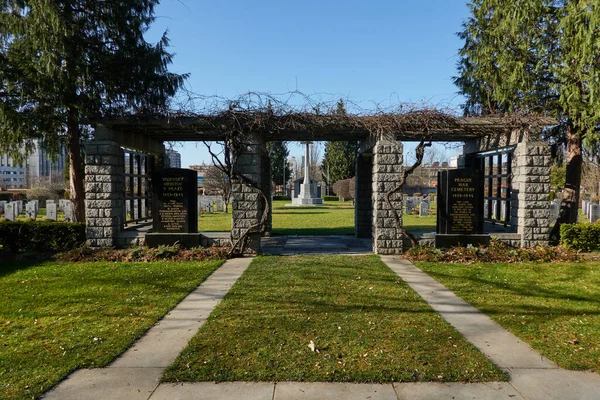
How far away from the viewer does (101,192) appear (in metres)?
9.64

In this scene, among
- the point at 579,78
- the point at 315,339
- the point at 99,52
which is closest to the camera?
the point at 315,339

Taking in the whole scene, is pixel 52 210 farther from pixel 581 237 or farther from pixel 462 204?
pixel 581 237

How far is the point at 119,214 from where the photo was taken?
33.1ft

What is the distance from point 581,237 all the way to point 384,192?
517 cm

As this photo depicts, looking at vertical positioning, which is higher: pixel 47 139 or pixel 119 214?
pixel 47 139

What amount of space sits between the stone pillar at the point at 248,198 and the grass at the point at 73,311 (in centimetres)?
118

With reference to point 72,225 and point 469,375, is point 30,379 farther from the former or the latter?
point 72,225

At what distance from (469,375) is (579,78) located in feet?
30.9

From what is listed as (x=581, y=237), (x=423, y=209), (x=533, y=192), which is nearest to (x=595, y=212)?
(x=423, y=209)

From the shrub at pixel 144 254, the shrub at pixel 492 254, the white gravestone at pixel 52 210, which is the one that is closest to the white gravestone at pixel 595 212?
the shrub at pixel 492 254

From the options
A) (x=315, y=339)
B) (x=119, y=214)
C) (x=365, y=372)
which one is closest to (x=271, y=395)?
(x=365, y=372)

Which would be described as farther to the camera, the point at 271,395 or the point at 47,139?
the point at 47,139

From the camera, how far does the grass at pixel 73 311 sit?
3680 mm

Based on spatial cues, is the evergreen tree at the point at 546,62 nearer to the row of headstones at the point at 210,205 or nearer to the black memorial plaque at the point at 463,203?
the black memorial plaque at the point at 463,203
